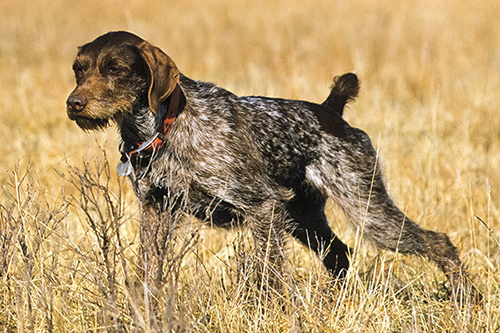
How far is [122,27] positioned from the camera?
14.3 metres

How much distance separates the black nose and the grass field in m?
0.17

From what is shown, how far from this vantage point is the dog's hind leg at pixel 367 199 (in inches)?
164

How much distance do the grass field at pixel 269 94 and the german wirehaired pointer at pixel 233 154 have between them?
164 mm

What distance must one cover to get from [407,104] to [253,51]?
381 cm

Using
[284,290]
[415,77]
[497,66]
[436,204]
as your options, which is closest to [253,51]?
[415,77]

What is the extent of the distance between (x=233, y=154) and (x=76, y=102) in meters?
0.86

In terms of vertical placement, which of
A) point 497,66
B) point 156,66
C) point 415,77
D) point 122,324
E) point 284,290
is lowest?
point 122,324

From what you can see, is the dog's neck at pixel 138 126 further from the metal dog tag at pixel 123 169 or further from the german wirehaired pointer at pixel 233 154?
the metal dog tag at pixel 123 169

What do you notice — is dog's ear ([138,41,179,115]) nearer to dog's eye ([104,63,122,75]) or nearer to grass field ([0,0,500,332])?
dog's eye ([104,63,122,75])

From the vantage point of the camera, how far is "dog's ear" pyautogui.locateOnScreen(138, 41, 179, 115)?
11.2 feet

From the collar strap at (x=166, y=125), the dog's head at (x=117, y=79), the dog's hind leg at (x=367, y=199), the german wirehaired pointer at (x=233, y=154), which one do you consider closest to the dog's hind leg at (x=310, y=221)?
the german wirehaired pointer at (x=233, y=154)

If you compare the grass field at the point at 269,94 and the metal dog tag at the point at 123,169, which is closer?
the grass field at the point at 269,94

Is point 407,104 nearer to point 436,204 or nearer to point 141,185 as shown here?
point 436,204

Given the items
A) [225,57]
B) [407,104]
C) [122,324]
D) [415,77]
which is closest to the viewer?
[122,324]
